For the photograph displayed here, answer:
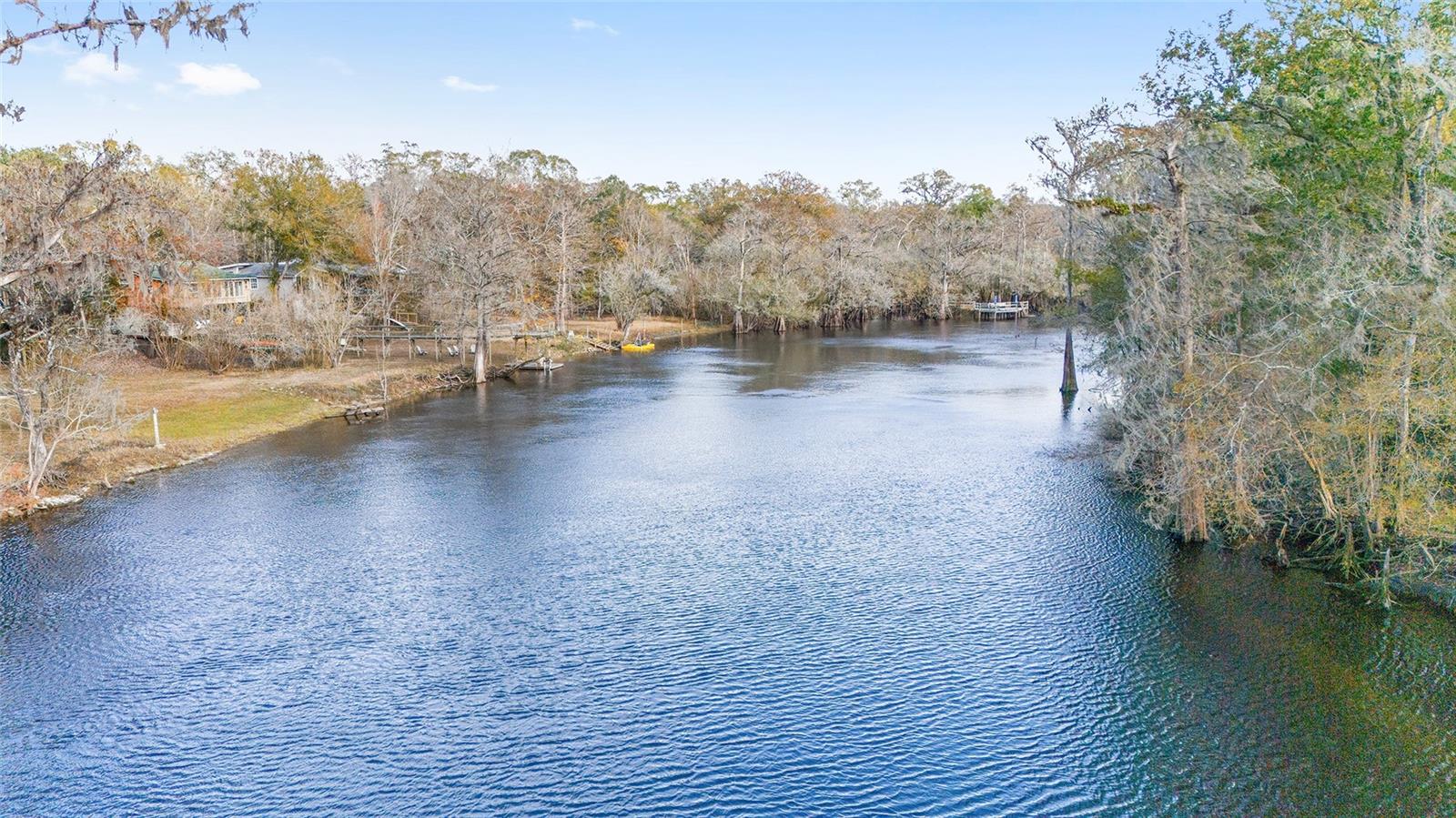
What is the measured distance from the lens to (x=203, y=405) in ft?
138

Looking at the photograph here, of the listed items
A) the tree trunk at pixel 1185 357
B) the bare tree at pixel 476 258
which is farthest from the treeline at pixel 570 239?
the tree trunk at pixel 1185 357

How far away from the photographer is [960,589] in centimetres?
2158

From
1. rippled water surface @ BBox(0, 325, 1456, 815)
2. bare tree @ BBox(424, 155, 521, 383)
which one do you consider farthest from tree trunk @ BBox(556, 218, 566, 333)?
rippled water surface @ BBox(0, 325, 1456, 815)

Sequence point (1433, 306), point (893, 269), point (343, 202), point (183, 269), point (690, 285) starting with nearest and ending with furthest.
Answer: point (1433, 306)
point (183, 269)
point (343, 202)
point (690, 285)
point (893, 269)

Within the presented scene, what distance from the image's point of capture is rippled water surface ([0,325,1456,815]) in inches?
549

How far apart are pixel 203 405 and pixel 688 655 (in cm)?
3368

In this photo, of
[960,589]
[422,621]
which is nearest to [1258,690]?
[960,589]

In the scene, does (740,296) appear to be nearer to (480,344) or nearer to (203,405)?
(480,344)

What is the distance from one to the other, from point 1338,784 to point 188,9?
76.7 feet

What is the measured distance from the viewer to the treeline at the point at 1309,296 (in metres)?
19.1

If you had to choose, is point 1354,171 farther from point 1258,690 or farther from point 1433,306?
point 1258,690

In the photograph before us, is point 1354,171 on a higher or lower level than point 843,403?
higher

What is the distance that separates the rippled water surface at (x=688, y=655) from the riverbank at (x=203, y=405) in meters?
1.75

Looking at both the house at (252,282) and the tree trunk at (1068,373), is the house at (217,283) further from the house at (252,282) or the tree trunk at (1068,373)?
the tree trunk at (1068,373)
